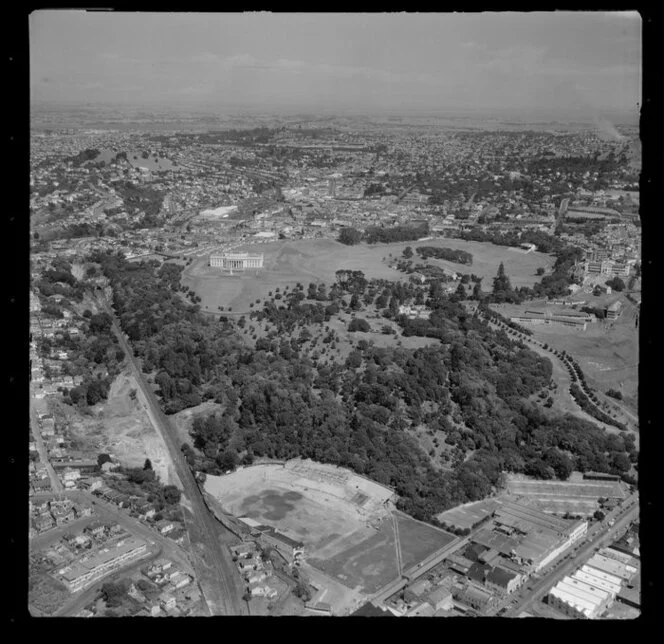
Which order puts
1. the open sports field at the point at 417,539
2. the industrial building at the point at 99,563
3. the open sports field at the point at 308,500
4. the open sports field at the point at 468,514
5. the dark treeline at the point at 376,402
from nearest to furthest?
the industrial building at the point at 99,563, the open sports field at the point at 417,539, the open sports field at the point at 308,500, the open sports field at the point at 468,514, the dark treeline at the point at 376,402

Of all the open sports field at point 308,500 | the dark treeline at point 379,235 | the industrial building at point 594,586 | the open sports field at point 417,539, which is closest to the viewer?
the industrial building at point 594,586

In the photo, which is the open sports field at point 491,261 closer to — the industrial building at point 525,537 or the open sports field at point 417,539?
the industrial building at point 525,537

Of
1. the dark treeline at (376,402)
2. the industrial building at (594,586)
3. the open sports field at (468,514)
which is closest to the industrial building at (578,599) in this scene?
the industrial building at (594,586)

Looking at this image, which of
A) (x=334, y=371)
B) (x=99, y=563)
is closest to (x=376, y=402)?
(x=334, y=371)

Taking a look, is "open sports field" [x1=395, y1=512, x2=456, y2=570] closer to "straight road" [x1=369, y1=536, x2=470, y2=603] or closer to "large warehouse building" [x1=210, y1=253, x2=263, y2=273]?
"straight road" [x1=369, y1=536, x2=470, y2=603]

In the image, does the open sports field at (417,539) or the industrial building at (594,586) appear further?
the open sports field at (417,539)

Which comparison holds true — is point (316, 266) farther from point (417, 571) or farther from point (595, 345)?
point (417, 571)

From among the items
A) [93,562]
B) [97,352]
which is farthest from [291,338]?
[93,562]
